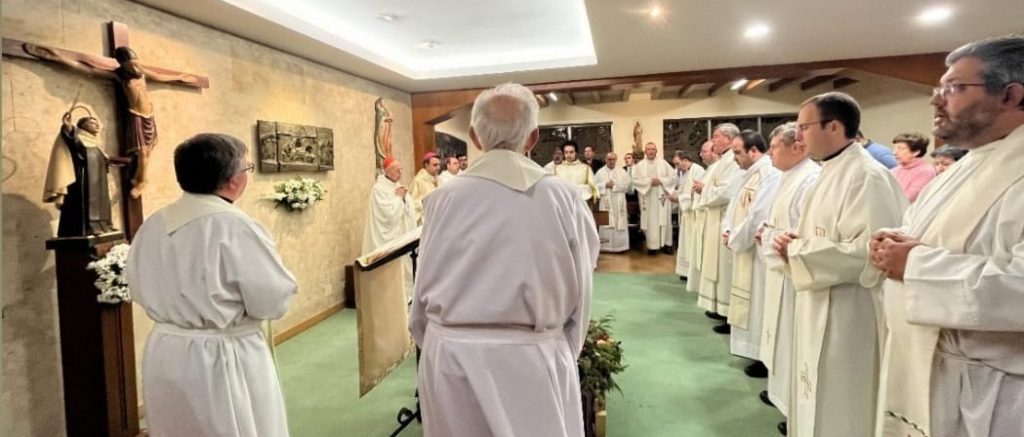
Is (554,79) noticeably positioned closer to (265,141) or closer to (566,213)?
(265,141)

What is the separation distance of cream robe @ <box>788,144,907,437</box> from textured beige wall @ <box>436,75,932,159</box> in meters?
7.01

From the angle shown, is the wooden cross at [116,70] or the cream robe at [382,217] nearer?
the wooden cross at [116,70]

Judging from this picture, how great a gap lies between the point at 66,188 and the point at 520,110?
2.46 meters

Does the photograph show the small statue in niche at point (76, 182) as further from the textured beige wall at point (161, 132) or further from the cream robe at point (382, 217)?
the cream robe at point (382, 217)

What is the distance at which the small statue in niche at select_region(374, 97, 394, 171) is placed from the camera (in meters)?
6.79

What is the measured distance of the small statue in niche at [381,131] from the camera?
6.79 metres

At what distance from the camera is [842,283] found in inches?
89.4

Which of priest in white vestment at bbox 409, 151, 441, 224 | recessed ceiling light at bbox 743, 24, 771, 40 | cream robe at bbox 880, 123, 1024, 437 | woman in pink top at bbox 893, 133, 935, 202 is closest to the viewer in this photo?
cream robe at bbox 880, 123, 1024, 437

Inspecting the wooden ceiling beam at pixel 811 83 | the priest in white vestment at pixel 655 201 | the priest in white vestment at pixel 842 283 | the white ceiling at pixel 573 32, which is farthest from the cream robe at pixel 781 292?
the wooden ceiling beam at pixel 811 83

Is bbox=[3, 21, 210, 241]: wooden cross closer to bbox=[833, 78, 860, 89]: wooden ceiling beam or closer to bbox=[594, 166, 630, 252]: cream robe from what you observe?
bbox=[594, 166, 630, 252]: cream robe

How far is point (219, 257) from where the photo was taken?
6.26 ft

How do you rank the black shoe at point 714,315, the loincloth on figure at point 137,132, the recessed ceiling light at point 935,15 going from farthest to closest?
the black shoe at point 714,315
the recessed ceiling light at point 935,15
the loincloth on figure at point 137,132

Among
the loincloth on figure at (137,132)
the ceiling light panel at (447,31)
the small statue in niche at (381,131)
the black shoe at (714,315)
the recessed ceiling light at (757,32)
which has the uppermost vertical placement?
the ceiling light panel at (447,31)

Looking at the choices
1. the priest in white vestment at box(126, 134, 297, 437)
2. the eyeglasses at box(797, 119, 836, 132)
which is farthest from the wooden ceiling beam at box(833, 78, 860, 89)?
the priest in white vestment at box(126, 134, 297, 437)
